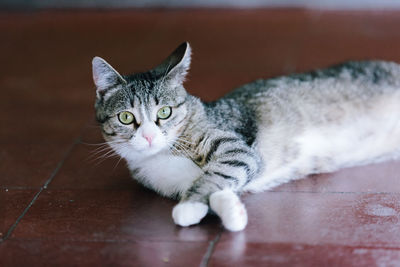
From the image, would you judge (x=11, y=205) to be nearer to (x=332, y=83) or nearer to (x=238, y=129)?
(x=238, y=129)

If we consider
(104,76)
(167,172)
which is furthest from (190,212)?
(104,76)

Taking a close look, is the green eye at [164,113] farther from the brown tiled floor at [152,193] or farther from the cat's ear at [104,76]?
the brown tiled floor at [152,193]

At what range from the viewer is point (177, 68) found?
2.45m

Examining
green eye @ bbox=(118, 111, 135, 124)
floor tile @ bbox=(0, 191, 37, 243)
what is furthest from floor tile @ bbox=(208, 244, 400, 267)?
floor tile @ bbox=(0, 191, 37, 243)

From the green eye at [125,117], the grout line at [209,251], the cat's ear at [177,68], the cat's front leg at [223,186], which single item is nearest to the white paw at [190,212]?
the cat's front leg at [223,186]

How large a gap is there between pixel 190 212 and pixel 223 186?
0.55ft

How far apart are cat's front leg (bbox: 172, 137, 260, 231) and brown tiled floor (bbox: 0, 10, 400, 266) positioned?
2.5 inches

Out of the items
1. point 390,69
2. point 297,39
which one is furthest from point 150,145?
point 297,39

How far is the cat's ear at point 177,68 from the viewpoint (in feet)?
7.98

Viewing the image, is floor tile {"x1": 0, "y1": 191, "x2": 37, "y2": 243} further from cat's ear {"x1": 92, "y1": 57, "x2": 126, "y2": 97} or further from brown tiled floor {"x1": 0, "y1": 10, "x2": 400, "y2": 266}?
cat's ear {"x1": 92, "y1": 57, "x2": 126, "y2": 97}

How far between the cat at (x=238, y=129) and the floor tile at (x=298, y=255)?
0.12 meters

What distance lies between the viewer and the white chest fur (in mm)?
2420

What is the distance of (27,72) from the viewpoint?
4.24 metres

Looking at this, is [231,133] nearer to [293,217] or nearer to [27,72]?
[293,217]
